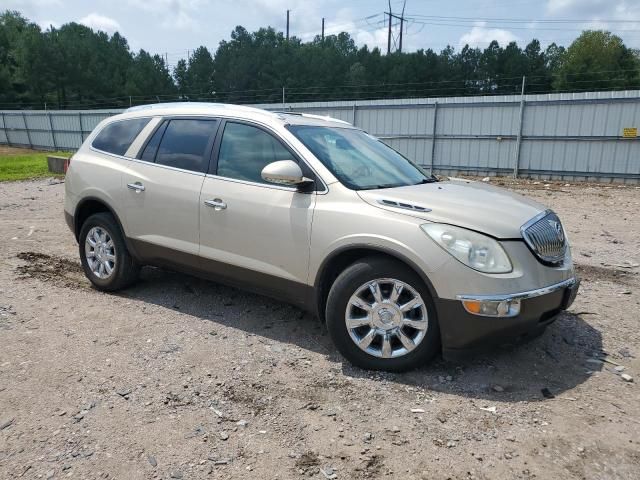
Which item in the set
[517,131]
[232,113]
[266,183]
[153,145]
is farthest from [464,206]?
[517,131]

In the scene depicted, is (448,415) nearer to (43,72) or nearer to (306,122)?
(306,122)

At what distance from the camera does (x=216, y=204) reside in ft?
13.4

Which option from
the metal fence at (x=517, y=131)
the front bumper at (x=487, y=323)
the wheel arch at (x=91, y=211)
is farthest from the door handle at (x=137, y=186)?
the metal fence at (x=517, y=131)

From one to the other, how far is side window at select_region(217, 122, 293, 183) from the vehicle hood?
2.73 feet

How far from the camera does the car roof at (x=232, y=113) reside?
13.8 ft

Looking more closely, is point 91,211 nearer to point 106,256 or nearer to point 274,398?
point 106,256

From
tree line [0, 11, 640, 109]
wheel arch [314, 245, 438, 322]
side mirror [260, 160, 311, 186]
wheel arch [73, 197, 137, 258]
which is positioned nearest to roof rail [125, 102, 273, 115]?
side mirror [260, 160, 311, 186]

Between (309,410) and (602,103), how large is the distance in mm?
15296

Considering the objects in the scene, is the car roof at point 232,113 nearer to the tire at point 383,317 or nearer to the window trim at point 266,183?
the window trim at point 266,183

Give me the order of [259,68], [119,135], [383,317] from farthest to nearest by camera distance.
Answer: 1. [259,68]
2. [119,135]
3. [383,317]

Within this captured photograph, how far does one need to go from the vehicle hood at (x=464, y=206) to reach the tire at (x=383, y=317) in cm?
40

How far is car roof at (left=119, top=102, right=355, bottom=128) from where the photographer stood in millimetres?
4195

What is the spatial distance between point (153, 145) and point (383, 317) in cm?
272

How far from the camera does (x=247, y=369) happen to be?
356 cm
